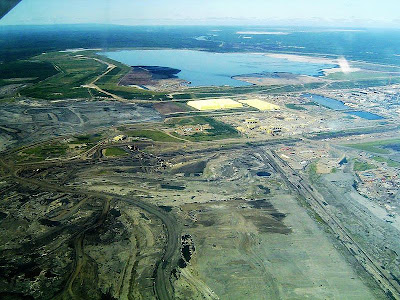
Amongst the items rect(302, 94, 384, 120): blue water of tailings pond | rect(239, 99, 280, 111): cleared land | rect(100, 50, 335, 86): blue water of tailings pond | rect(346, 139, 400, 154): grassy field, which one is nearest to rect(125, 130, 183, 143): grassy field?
rect(239, 99, 280, 111): cleared land

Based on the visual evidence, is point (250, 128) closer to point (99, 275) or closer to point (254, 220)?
point (254, 220)

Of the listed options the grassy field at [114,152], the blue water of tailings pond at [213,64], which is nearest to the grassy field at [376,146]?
the grassy field at [114,152]

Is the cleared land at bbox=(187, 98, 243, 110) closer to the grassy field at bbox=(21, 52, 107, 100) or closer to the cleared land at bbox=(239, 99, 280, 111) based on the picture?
the cleared land at bbox=(239, 99, 280, 111)

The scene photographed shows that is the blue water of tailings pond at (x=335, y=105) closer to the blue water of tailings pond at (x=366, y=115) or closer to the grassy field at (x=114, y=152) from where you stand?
the blue water of tailings pond at (x=366, y=115)

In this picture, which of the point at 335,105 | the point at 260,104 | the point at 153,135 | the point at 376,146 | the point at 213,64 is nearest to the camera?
the point at 376,146

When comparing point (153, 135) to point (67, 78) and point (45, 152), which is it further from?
point (67, 78)

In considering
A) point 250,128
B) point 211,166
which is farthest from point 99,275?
point 250,128

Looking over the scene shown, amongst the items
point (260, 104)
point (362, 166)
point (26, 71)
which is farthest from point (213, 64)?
point (362, 166)
